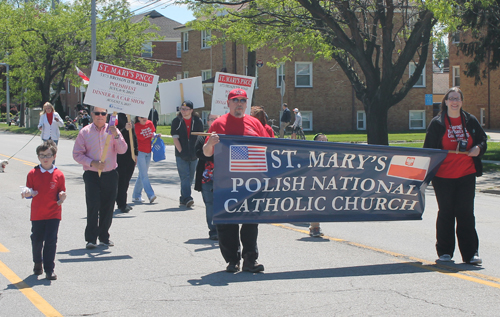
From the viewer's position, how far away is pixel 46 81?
4788 centimetres

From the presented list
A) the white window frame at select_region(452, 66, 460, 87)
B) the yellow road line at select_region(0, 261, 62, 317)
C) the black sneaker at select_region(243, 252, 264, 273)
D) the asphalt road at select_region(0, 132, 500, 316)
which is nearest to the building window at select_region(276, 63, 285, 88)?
the white window frame at select_region(452, 66, 460, 87)

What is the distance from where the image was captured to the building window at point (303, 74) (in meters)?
40.0

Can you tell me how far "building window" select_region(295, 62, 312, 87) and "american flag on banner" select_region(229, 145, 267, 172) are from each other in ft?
112

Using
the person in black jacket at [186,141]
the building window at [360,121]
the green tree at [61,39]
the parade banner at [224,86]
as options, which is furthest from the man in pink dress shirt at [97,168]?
the green tree at [61,39]

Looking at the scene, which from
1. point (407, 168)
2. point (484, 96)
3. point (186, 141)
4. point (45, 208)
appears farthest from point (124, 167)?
point (484, 96)

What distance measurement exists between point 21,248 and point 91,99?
2.10 meters

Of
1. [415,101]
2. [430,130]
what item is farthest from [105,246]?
[415,101]

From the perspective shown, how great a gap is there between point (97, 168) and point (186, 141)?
341cm

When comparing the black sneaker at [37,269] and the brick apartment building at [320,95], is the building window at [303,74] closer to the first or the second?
the brick apartment building at [320,95]

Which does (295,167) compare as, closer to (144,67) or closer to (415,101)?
(415,101)

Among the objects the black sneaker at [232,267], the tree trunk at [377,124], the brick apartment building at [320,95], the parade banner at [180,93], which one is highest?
the brick apartment building at [320,95]

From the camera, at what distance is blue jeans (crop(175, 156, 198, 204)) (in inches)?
427

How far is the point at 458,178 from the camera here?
22.0 ft

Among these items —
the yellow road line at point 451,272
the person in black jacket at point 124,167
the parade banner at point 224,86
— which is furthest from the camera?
the parade banner at point 224,86
